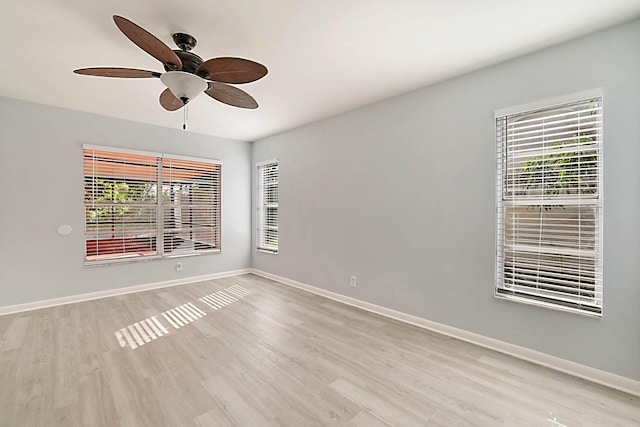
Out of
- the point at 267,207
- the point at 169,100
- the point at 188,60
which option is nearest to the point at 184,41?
the point at 188,60

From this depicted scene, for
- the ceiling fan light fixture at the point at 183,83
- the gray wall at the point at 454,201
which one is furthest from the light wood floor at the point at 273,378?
the ceiling fan light fixture at the point at 183,83

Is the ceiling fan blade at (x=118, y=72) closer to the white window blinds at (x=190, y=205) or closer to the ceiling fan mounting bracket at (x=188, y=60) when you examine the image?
the ceiling fan mounting bracket at (x=188, y=60)

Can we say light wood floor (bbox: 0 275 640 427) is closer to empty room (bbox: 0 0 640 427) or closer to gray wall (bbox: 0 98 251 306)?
empty room (bbox: 0 0 640 427)

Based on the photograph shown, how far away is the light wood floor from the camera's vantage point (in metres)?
1.79

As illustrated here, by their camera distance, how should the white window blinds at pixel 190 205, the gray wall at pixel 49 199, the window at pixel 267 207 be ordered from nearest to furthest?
1. the gray wall at pixel 49 199
2. the white window blinds at pixel 190 205
3. the window at pixel 267 207

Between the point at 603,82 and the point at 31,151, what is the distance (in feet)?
19.1

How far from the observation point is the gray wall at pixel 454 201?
2.06m

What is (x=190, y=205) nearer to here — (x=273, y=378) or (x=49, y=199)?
(x=49, y=199)

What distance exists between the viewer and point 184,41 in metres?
2.24

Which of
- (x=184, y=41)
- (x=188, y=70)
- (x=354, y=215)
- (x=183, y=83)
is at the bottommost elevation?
(x=354, y=215)

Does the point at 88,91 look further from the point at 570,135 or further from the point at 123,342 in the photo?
the point at 570,135

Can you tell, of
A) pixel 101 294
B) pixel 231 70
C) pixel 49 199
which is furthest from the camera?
pixel 101 294

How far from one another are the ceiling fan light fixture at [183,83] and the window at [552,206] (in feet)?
8.40

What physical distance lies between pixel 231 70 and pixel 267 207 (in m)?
3.59
